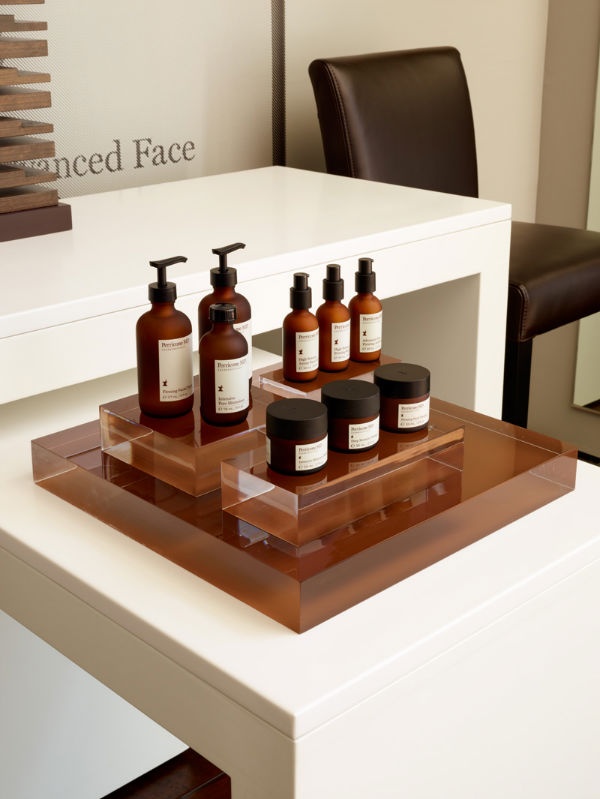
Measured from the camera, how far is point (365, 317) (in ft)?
3.54

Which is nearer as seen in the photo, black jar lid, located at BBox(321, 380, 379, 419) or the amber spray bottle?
black jar lid, located at BBox(321, 380, 379, 419)

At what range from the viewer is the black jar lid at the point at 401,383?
93 cm

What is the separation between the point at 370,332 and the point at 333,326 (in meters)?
0.05

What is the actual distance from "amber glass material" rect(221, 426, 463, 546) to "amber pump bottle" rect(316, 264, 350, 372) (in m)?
0.18

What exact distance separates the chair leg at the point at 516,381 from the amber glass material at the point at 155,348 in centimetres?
125

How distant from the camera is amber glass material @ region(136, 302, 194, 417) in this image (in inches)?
37.8

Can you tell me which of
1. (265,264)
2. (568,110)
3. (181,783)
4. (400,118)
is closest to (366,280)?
(265,264)

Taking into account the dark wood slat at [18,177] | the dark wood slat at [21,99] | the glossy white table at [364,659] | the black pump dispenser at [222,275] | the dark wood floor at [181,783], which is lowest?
the dark wood floor at [181,783]

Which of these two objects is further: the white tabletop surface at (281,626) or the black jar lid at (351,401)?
the black jar lid at (351,401)

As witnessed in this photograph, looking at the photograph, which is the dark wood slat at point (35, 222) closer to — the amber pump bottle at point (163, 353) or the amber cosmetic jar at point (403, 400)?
the amber pump bottle at point (163, 353)

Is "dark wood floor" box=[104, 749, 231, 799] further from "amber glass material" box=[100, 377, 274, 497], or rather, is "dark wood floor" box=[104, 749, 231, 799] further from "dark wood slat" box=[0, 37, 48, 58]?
"dark wood slat" box=[0, 37, 48, 58]

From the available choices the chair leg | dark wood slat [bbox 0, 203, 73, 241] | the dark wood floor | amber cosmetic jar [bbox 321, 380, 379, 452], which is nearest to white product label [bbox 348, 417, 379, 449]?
amber cosmetic jar [bbox 321, 380, 379, 452]

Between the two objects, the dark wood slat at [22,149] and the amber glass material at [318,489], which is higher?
the dark wood slat at [22,149]

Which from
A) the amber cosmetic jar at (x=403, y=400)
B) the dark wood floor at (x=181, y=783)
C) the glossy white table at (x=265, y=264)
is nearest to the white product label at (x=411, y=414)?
the amber cosmetic jar at (x=403, y=400)
